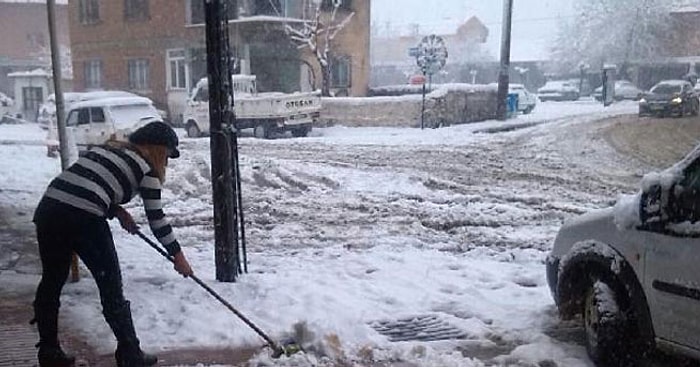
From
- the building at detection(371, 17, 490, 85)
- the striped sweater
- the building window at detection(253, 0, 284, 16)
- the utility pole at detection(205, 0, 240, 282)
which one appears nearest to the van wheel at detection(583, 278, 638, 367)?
the striped sweater

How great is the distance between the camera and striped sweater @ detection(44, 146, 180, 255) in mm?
4605

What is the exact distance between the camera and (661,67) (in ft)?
163

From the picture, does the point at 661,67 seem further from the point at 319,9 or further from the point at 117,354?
the point at 117,354

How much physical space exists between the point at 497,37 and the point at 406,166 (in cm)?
6208

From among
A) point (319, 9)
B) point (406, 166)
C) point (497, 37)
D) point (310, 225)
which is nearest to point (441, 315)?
point (310, 225)

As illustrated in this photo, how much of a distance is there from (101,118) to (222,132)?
13.9m

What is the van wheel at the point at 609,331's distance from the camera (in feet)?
16.0

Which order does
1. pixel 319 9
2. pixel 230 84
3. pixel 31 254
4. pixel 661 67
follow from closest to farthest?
pixel 230 84
pixel 31 254
pixel 319 9
pixel 661 67

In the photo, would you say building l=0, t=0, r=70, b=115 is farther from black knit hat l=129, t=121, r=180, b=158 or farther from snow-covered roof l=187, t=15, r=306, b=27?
black knit hat l=129, t=121, r=180, b=158

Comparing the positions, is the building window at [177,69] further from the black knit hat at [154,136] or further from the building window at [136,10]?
the black knit hat at [154,136]

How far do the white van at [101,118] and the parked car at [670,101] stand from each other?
18.5 m

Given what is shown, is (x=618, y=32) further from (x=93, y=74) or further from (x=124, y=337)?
→ (x=124, y=337)

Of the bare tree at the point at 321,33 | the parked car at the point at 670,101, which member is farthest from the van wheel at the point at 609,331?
the bare tree at the point at 321,33

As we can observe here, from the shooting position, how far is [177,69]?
33.9 m
